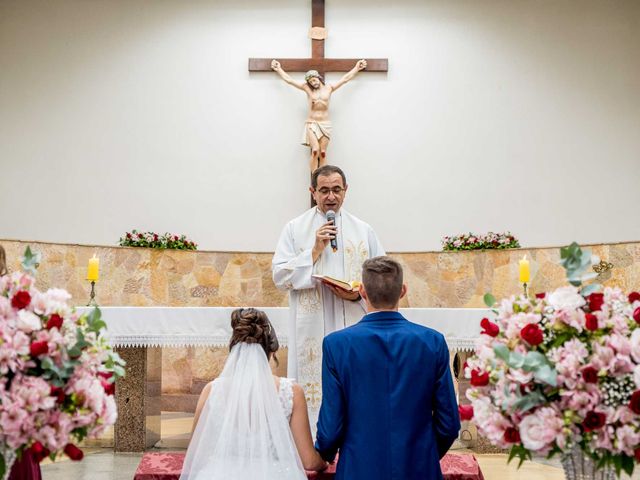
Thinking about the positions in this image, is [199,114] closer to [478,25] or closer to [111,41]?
[111,41]

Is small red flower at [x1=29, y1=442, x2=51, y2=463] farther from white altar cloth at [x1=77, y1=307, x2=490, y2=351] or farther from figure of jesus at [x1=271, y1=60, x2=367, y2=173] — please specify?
figure of jesus at [x1=271, y1=60, x2=367, y2=173]

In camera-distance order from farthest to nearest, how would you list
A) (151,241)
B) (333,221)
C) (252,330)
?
(151,241) → (333,221) → (252,330)

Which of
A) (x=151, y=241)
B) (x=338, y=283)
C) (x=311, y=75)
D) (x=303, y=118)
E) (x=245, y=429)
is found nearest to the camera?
(x=245, y=429)

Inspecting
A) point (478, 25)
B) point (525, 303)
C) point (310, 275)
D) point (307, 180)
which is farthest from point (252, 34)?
point (525, 303)

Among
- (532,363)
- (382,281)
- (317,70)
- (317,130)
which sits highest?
(317,70)

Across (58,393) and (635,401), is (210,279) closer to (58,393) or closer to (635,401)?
(58,393)

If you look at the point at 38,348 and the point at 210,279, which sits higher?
the point at 210,279

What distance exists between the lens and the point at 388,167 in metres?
11.0

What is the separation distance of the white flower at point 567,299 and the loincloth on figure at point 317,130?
8.68m

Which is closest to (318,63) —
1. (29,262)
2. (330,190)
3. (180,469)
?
(330,190)

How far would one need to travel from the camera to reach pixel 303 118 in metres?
11.1

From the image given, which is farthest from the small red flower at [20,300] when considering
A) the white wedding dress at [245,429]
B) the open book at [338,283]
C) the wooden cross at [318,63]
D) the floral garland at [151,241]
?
the wooden cross at [318,63]

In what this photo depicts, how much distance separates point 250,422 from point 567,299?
171 cm

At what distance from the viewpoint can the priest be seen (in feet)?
15.1
